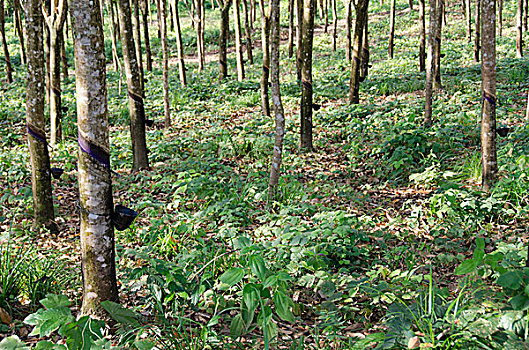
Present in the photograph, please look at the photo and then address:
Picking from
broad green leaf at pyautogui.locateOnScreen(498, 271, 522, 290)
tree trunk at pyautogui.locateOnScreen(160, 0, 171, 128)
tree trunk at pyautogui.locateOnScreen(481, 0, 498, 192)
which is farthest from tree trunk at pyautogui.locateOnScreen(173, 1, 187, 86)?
broad green leaf at pyautogui.locateOnScreen(498, 271, 522, 290)

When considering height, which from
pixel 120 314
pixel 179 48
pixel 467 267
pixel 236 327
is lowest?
pixel 236 327

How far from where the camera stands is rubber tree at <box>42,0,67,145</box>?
8.02 meters

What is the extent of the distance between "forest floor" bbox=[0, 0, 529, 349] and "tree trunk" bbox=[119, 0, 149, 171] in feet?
1.14

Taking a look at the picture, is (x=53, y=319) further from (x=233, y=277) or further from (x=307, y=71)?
(x=307, y=71)

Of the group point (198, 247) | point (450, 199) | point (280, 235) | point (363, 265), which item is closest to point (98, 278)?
point (198, 247)

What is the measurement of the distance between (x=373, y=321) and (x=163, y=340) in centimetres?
173

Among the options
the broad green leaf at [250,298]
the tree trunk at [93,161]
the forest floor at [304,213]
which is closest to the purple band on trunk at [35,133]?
the forest floor at [304,213]

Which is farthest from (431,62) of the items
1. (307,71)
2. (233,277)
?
(233,277)

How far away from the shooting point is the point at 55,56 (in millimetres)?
8359

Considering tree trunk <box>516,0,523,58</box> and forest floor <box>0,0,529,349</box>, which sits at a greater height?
tree trunk <box>516,0,523,58</box>

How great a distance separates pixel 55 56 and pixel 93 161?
651cm

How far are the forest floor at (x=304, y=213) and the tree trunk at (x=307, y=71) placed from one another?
0.33 m

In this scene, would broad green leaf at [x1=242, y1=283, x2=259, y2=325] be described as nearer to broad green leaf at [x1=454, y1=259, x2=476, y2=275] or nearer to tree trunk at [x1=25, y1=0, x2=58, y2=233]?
broad green leaf at [x1=454, y1=259, x2=476, y2=275]

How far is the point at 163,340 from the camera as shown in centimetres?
292
